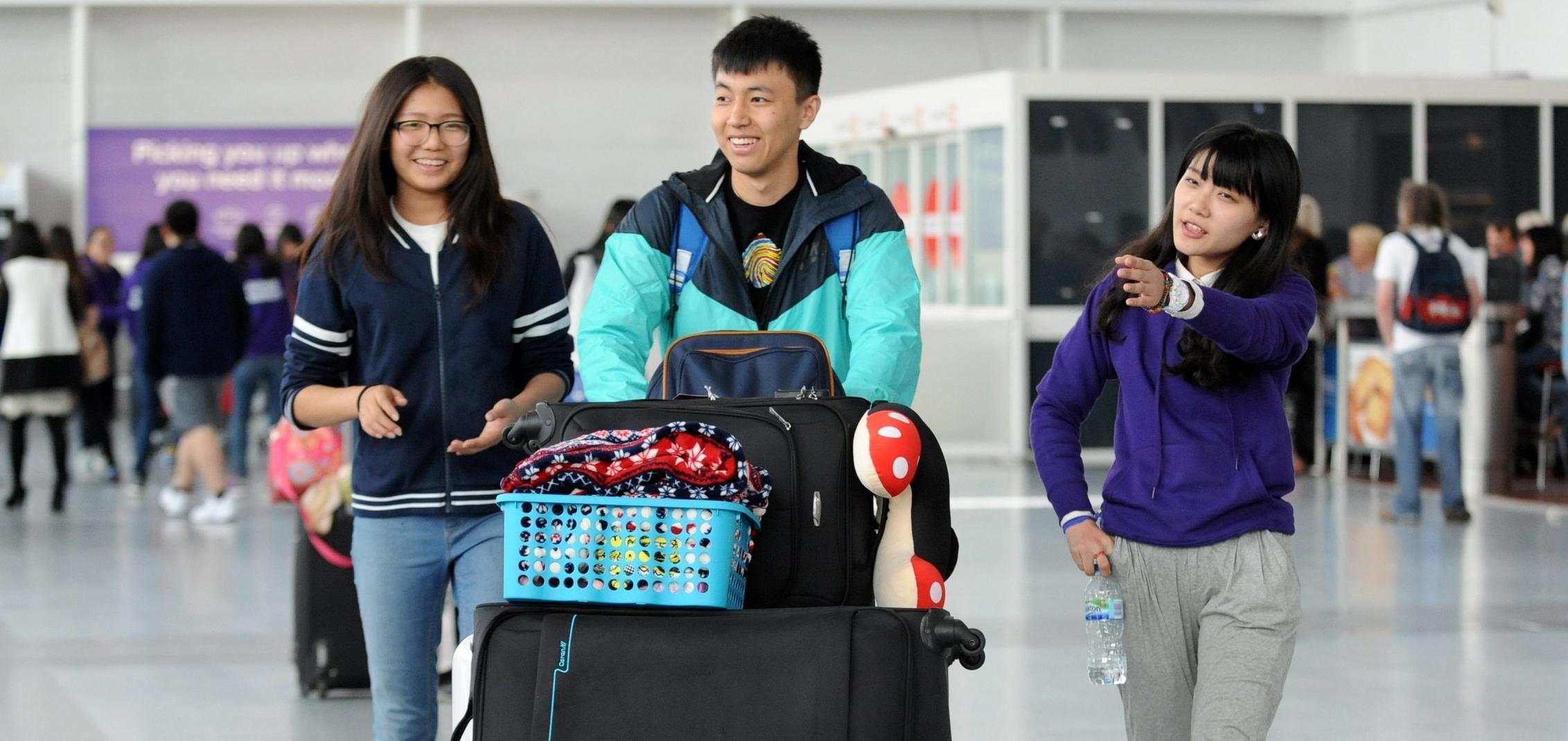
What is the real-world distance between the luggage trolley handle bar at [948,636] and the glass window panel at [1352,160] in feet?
37.5

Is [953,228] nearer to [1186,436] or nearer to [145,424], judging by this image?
[145,424]

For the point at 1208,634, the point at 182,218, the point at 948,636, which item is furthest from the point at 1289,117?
the point at 948,636

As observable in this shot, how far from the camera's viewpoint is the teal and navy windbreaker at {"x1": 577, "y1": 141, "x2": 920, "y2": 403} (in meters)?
3.01

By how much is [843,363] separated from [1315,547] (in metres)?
6.25

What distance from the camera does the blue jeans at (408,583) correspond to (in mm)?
3189

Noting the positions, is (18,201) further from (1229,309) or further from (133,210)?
(1229,309)

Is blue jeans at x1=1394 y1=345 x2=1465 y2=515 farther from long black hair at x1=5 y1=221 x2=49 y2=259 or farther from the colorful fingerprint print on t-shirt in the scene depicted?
long black hair at x1=5 y1=221 x2=49 y2=259

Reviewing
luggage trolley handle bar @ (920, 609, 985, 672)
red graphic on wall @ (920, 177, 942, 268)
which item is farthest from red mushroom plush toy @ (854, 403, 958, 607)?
red graphic on wall @ (920, 177, 942, 268)

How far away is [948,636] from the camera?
7.97 feet

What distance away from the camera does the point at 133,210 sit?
69.2 feet

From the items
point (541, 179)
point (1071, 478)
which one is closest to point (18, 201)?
point (541, 179)

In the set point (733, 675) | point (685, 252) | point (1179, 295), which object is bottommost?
point (733, 675)

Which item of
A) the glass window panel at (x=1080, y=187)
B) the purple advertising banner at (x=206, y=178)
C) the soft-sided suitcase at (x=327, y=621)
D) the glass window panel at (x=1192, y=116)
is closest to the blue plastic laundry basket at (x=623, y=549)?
the soft-sided suitcase at (x=327, y=621)

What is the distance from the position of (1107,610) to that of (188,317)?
8316mm
